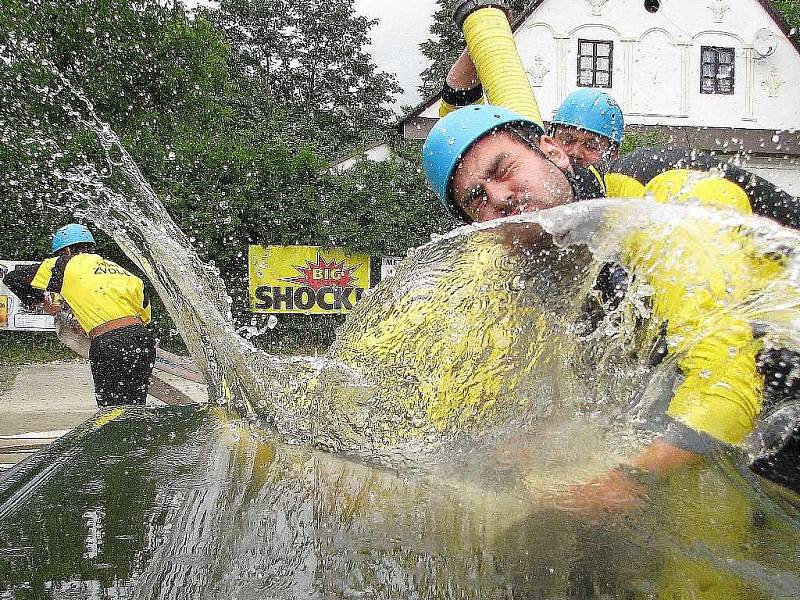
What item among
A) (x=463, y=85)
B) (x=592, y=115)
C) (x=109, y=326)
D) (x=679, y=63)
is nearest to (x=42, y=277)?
(x=109, y=326)

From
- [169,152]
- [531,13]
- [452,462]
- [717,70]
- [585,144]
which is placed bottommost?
[452,462]

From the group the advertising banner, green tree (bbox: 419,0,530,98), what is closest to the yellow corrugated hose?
the advertising banner

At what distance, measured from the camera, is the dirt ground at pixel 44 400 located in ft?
19.7

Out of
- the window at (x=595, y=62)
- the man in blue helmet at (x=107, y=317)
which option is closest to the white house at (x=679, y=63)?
the window at (x=595, y=62)

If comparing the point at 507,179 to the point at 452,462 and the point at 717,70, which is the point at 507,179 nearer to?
the point at 452,462

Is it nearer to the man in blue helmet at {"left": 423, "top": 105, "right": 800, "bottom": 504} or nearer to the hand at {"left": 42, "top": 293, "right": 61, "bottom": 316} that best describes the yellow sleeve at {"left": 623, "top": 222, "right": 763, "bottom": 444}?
the man in blue helmet at {"left": 423, "top": 105, "right": 800, "bottom": 504}

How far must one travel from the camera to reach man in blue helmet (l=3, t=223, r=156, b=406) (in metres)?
5.10

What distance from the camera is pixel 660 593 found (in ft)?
3.33

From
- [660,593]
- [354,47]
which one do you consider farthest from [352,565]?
[354,47]

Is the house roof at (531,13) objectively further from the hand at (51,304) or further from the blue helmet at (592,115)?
the blue helmet at (592,115)

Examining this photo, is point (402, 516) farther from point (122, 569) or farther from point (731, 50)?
point (731, 50)

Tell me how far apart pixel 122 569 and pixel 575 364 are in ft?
4.17

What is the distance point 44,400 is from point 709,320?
7657 millimetres

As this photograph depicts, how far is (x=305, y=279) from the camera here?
1317cm
